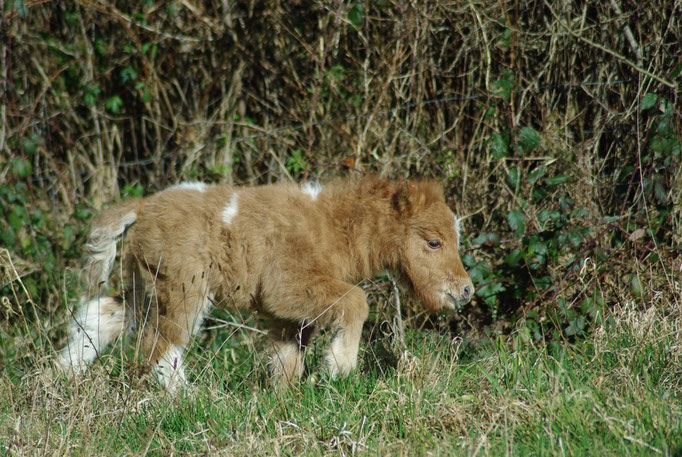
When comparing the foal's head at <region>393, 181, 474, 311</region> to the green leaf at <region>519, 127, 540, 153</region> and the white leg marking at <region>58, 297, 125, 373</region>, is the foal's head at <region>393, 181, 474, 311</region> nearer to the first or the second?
the green leaf at <region>519, 127, 540, 153</region>

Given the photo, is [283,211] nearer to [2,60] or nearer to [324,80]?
[324,80]

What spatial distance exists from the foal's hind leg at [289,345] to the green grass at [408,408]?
0.22 m

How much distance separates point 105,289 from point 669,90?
479cm

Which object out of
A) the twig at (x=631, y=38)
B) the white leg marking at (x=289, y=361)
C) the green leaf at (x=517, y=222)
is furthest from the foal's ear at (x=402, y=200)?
the twig at (x=631, y=38)

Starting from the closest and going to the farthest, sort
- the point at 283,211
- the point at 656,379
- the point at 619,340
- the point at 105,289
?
the point at 656,379 < the point at 619,340 < the point at 283,211 < the point at 105,289

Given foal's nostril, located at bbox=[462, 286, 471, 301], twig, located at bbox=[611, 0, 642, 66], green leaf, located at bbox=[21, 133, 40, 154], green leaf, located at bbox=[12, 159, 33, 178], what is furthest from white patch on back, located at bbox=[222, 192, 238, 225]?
twig, located at bbox=[611, 0, 642, 66]

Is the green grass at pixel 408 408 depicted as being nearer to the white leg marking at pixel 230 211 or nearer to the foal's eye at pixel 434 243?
the foal's eye at pixel 434 243

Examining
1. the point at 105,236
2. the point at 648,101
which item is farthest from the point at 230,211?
the point at 648,101

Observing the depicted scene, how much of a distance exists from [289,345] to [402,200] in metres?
1.29

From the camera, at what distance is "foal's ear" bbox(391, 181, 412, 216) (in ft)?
17.2

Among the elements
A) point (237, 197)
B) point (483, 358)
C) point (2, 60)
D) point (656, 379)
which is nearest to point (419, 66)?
point (237, 197)

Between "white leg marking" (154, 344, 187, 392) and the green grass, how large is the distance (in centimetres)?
9

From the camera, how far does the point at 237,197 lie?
5262 millimetres

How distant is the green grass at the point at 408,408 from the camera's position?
3.52 metres
